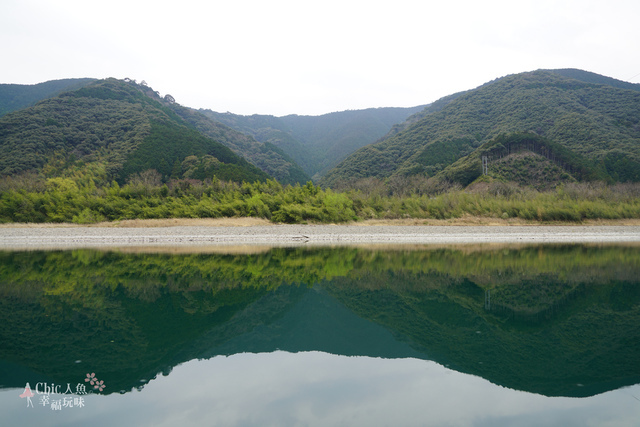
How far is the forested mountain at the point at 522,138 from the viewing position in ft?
163

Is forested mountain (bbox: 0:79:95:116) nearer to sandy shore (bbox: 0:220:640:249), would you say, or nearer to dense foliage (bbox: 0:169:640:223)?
dense foliage (bbox: 0:169:640:223)

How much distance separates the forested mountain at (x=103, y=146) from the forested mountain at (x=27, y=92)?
37311 mm

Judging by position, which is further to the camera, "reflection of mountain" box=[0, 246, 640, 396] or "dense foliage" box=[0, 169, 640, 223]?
"dense foliage" box=[0, 169, 640, 223]

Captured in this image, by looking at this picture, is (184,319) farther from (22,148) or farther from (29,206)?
(22,148)

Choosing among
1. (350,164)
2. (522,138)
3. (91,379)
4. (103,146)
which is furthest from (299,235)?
(350,164)

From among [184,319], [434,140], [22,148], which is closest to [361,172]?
[434,140]

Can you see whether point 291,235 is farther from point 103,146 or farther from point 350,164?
point 350,164

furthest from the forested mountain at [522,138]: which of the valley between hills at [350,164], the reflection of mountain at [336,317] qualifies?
the reflection of mountain at [336,317]

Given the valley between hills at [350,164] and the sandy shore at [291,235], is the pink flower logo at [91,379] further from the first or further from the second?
the valley between hills at [350,164]

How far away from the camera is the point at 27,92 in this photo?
9800cm

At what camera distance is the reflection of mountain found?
4.63 m

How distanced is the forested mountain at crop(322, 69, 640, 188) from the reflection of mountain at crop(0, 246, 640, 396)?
142 feet

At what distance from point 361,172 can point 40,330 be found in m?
64.2

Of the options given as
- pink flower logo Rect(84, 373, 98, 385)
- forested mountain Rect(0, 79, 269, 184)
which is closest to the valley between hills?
forested mountain Rect(0, 79, 269, 184)
